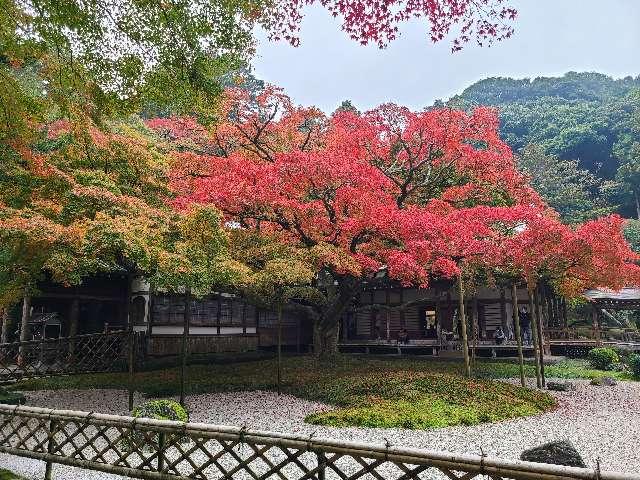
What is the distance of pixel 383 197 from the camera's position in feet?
46.5

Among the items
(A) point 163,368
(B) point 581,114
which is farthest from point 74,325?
(B) point 581,114

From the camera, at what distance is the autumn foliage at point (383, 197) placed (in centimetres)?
1291

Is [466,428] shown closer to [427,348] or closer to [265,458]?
[265,458]

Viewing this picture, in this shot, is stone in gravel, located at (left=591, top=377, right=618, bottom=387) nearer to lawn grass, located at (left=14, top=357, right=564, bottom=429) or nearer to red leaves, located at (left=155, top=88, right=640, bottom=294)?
lawn grass, located at (left=14, top=357, right=564, bottom=429)

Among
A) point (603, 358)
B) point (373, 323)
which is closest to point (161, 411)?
point (373, 323)

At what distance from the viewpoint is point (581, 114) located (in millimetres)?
52031

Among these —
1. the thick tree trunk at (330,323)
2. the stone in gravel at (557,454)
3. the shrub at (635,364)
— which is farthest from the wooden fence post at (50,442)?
the shrub at (635,364)

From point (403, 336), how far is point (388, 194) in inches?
389

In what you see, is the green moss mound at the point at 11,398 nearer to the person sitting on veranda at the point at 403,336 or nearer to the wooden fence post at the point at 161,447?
the wooden fence post at the point at 161,447

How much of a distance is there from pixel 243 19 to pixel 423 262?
8472 mm

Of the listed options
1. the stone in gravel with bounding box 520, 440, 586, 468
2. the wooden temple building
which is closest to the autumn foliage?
the wooden temple building

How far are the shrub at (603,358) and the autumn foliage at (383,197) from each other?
10.2 feet

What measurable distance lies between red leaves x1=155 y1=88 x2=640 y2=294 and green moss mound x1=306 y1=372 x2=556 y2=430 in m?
3.05

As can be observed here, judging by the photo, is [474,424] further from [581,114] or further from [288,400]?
[581,114]
